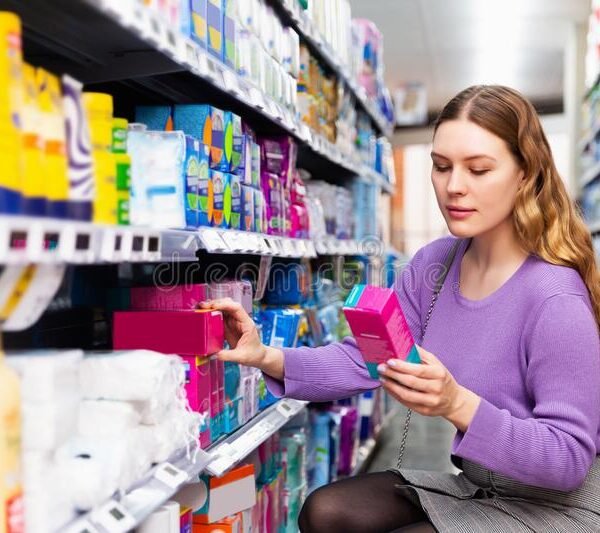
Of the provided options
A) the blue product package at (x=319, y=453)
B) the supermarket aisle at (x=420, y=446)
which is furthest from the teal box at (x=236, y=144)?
the supermarket aisle at (x=420, y=446)

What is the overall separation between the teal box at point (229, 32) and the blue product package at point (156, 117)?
7.7 inches

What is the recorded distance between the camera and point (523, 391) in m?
1.65

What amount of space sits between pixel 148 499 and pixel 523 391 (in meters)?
0.86

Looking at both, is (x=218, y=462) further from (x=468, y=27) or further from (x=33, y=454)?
(x=468, y=27)

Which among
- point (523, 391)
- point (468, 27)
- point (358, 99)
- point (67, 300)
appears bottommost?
point (523, 391)

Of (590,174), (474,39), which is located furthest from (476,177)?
(474,39)

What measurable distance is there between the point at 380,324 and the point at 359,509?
2.11ft

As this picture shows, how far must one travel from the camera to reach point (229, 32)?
1.89 metres

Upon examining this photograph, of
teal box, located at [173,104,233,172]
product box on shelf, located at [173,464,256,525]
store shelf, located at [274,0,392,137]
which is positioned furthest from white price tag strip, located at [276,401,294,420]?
store shelf, located at [274,0,392,137]

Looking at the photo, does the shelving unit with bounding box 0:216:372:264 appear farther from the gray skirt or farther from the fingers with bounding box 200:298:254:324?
the gray skirt

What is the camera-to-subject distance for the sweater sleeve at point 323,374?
1930mm

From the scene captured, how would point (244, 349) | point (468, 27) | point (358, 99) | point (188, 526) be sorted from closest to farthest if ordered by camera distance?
point (188, 526), point (244, 349), point (358, 99), point (468, 27)

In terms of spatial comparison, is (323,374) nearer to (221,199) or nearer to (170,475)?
(221,199)

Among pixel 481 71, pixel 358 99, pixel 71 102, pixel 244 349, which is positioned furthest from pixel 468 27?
pixel 71 102
